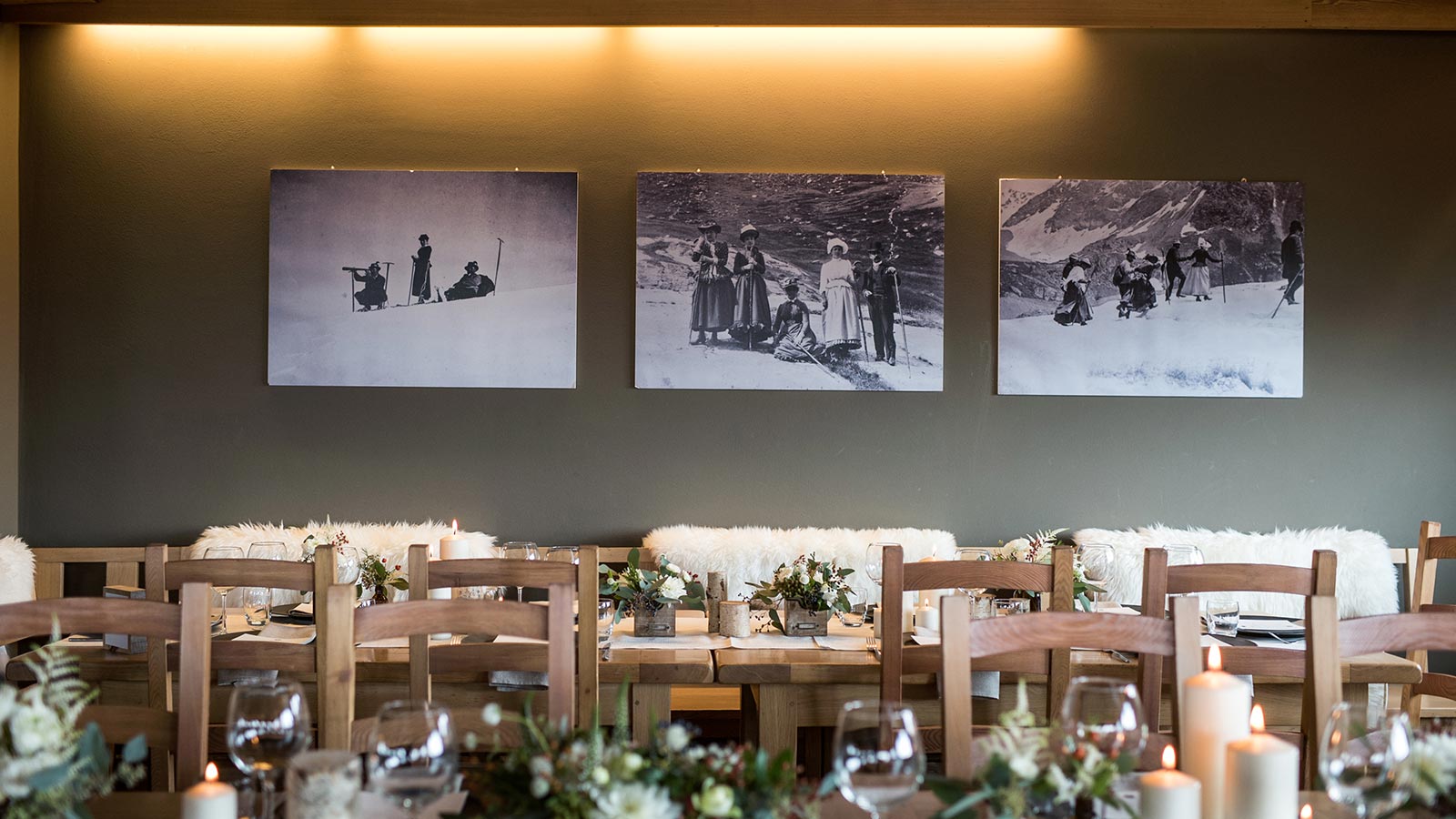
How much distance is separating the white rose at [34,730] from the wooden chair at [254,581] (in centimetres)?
89

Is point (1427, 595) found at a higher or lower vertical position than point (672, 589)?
lower

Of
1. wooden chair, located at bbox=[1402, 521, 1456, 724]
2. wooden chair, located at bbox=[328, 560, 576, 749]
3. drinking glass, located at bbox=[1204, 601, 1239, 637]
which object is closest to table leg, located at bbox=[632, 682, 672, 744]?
wooden chair, located at bbox=[328, 560, 576, 749]

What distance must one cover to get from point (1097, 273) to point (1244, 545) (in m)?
1.16

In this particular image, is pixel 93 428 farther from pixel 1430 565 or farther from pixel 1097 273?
pixel 1430 565

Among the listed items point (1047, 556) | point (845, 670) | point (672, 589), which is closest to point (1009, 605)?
point (1047, 556)

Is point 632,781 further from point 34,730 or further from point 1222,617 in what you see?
point 1222,617

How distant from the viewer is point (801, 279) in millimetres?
4324

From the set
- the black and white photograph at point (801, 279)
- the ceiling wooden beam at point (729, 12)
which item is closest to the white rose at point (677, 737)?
the black and white photograph at point (801, 279)

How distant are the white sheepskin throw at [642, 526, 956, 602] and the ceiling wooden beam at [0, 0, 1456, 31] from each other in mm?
1923

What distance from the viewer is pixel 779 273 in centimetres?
432

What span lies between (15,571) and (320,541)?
1.09m

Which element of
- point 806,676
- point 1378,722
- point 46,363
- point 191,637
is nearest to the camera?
point 1378,722

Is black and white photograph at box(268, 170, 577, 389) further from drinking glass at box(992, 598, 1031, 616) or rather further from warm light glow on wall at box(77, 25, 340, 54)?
drinking glass at box(992, 598, 1031, 616)

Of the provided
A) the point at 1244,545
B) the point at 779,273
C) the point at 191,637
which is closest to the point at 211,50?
the point at 779,273
